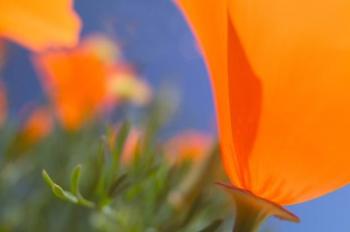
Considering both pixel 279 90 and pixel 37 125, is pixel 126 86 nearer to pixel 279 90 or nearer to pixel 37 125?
pixel 37 125

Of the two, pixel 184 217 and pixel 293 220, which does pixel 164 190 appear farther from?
pixel 293 220

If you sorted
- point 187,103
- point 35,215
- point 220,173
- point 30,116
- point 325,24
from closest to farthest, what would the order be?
1. point 325,24
2. point 220,173
3. point 35,215
4. point 30,116
5. point 187,103

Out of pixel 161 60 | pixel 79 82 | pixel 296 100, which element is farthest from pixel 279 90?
pixel 161 60

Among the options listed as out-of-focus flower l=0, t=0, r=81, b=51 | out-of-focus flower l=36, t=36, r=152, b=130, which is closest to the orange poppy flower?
out-of-focus flower l=36, t=36, r=152, b=130

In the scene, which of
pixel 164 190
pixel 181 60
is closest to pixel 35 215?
pixel 164 190

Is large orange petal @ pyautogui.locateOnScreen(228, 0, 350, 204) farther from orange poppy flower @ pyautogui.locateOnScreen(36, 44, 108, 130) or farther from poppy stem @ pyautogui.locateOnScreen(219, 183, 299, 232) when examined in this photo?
orange poppy flower @ pyautogui.locateOnScreen(36, 44, 108, 130)

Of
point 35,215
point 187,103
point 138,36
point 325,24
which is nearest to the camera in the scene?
point 325,24

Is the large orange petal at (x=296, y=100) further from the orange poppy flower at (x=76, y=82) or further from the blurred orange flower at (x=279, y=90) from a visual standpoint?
the orange poppy flower at (x=76, y=82)

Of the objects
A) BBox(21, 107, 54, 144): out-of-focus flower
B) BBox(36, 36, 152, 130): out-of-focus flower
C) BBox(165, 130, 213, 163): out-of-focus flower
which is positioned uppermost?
BBox(36, 36, 152, 130): out-of-focus flower
